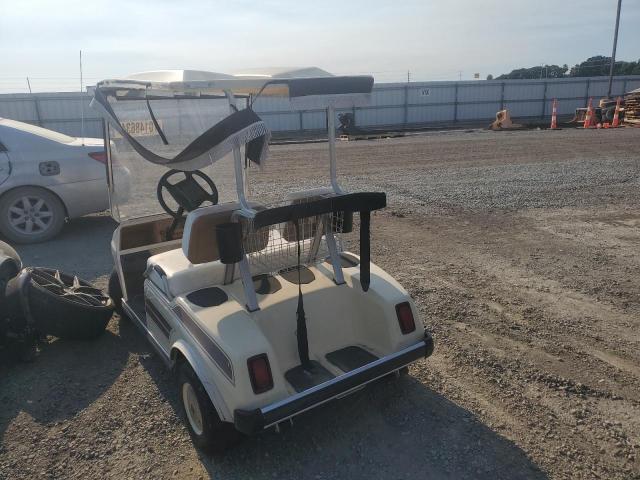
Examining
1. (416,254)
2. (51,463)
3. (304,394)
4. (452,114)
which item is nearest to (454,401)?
(304,394)

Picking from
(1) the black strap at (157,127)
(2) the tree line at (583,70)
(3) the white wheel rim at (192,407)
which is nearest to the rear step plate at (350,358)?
(3) the white wheel rim at (192,407)

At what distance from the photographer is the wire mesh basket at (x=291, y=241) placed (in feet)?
10.8

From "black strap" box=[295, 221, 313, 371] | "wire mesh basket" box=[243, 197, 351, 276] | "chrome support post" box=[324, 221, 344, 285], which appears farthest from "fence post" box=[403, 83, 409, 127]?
"black strap" box=[295, 221, 313, 371]

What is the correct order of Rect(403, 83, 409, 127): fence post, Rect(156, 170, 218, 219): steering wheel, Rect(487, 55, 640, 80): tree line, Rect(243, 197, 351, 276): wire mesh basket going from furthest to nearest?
Rect(487, 55, 640, 80): tree line → Rect(403, 83, 409, 127): fence post → Rect(156, 170, 218, 219): steering wheel → Rect(243, 197, 351, 276): wire mesh basket

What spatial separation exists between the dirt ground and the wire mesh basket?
1052 mm

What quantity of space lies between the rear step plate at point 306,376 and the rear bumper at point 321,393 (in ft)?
0.97

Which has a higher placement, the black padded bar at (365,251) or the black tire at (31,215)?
the black padded bar at (365,251)

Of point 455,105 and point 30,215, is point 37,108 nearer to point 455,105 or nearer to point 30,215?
point 30,215

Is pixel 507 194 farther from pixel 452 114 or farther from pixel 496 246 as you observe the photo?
pixel 452 114

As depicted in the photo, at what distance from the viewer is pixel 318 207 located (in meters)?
2.76

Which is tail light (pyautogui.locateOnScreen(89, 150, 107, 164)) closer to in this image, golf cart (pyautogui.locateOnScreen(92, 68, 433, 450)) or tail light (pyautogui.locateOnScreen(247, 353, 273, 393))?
golf cart (pyautogui.locateOnScreen(92, 68, 433, 450))

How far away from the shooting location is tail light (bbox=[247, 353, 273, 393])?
2.62 metres

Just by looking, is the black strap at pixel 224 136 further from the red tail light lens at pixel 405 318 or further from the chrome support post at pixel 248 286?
the red tail light lens at pixel 405 318

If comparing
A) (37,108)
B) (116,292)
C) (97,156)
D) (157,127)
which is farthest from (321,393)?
(37,108)
